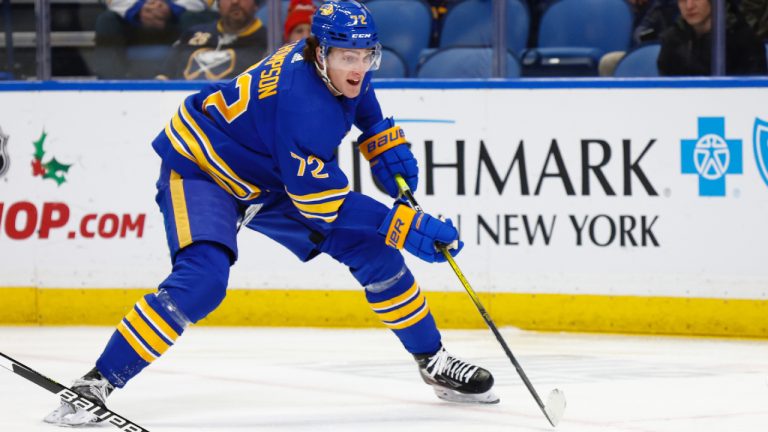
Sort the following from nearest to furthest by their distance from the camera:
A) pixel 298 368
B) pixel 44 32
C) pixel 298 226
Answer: pixel 298 226, pixel 298 368, pixel 44 32

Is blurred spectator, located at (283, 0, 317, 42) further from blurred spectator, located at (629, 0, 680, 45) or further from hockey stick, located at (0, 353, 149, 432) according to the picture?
hockey stick, located at (0, 353, 149, 432)

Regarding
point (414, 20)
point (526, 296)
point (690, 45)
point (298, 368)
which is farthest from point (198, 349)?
point (690, 45)

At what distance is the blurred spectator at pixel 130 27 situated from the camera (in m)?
5.61

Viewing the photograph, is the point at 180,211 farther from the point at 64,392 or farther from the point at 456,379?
the point at 456,379

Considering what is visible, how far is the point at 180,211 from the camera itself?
11.1 ft

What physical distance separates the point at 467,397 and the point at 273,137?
884 millimetres

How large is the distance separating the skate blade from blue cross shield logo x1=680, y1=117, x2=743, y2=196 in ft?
5.89

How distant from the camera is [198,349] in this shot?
4840mm

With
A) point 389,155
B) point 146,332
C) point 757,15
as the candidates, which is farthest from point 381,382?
point 757,15

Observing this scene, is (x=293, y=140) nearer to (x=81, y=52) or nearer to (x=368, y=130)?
(x=368, y=130)

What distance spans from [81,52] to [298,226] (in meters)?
2.35

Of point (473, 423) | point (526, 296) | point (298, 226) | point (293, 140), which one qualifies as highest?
point (293, 140)

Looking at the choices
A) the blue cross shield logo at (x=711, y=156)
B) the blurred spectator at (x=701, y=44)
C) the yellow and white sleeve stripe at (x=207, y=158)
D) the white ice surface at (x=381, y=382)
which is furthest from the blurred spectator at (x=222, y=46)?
the yellow and white sleeve stripe at (x=207, y=158)

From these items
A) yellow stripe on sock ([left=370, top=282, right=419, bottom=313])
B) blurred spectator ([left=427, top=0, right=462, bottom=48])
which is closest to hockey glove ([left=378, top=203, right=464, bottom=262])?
yellow stripe on sock ([left=370, top=282, right=419, bottom=313])
